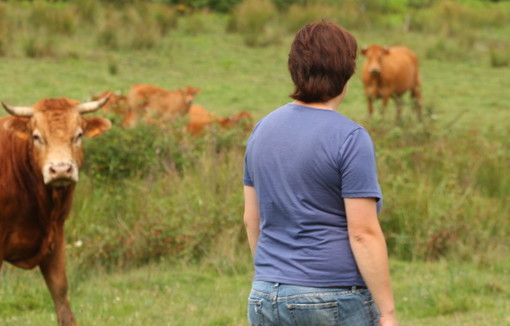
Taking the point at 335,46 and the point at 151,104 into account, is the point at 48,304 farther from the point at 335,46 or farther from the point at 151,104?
the point at 151,104

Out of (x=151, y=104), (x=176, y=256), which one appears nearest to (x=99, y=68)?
(x=151, y=104)

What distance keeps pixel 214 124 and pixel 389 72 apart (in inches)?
241

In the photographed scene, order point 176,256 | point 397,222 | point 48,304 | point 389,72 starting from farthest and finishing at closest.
Answer: point 389,72 → point 397,222 → point 176,256 → point 48,304

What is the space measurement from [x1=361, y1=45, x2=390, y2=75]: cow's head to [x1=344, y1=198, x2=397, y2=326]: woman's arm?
13.4 metres

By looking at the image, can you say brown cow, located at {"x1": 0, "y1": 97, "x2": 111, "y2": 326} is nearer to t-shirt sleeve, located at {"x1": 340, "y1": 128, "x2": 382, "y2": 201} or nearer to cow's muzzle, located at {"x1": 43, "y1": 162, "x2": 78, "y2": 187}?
cow's muzzle, located at {"x1": 43, "y1": 162, "x2": 78, "y2": 187}

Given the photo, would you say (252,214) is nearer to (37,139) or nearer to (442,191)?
(37,139)

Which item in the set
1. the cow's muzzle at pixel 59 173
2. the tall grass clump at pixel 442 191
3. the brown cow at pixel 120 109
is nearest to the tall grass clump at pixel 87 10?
the brown cow at pixel 120 109

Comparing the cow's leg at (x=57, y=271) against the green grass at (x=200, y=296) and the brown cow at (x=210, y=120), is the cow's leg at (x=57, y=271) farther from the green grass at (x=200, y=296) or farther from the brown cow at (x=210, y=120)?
the brown cow at (x=210, y=120)

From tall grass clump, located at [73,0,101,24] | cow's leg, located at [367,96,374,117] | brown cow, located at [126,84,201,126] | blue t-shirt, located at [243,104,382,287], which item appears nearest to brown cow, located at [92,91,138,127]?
brown cow, located at [126,84,201,126]

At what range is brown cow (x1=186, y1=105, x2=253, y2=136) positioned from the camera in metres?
12.0

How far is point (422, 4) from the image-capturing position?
34.1m

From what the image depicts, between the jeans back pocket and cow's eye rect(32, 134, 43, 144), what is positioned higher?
the jeans back pocket

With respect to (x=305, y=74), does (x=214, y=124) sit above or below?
below

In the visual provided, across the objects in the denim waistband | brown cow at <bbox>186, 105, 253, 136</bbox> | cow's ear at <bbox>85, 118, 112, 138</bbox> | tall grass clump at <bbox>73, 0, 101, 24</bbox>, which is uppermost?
the denim waistband
